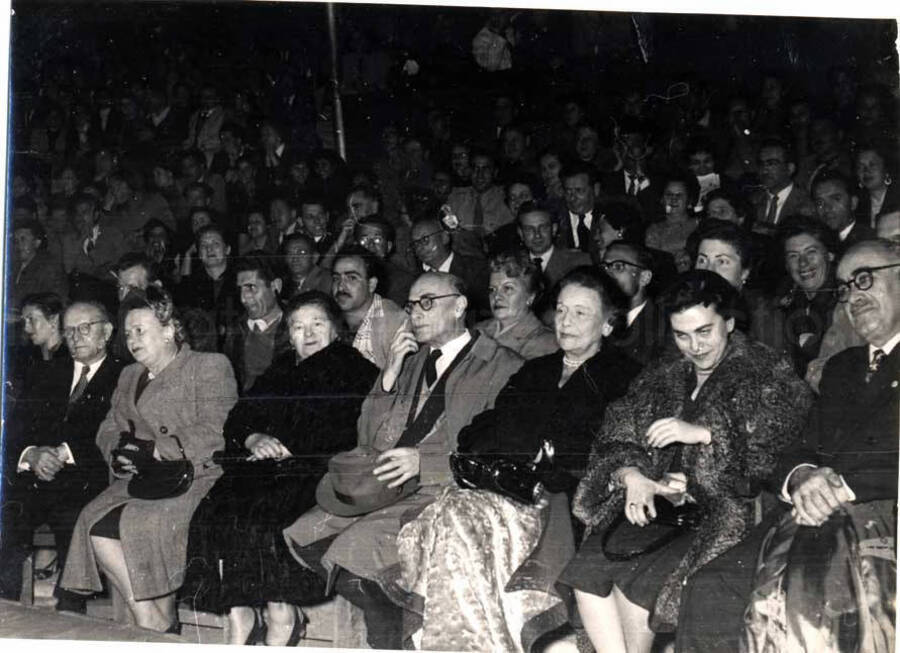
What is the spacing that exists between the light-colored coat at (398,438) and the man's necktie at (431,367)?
0.03 meters

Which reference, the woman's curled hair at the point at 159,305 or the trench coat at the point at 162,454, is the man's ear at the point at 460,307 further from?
the woman's curled hair at the point at 159,305

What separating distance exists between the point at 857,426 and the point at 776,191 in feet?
3.76

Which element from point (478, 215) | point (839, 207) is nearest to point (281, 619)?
point (478, 215)

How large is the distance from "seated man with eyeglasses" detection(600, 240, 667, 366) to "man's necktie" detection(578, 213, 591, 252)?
0.33 feet

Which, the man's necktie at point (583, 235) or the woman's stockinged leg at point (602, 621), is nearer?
the woman's stockinged leg at point (602, 621)

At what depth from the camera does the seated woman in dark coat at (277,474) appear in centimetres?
582

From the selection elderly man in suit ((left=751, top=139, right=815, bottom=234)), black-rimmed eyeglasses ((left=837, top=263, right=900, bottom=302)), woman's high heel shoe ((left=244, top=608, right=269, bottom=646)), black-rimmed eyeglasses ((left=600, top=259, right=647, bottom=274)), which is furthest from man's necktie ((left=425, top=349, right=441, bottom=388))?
black-rimmed eyeglasses ((left=837, top=263, right=900, bottom=302))

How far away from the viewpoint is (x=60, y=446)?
6000 millimetres

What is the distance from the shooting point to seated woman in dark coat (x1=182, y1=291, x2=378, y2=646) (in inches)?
229

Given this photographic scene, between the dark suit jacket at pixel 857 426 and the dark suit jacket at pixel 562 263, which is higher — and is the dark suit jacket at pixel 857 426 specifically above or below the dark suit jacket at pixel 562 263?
below

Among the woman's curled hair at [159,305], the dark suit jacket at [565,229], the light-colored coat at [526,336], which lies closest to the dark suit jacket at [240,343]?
the woman's curled hair at [159,305]

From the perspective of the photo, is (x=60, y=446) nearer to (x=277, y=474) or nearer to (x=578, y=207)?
(x=277, y=474)

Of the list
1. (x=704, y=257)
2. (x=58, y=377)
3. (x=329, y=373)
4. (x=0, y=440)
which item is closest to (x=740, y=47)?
(x=704, y=257)

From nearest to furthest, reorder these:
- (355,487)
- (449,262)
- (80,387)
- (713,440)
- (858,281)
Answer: (713,440) → (858,281) → (355,487) → (449,262) → (80,387)
